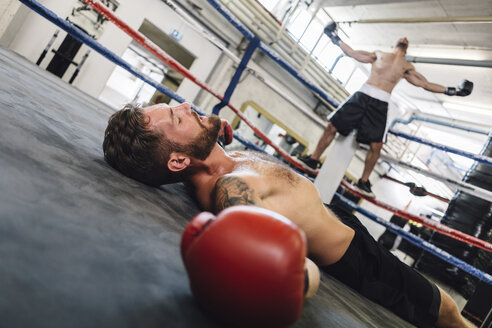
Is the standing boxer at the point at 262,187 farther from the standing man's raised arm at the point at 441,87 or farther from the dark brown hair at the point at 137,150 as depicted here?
the standing man's raised arm at the point at 441,87

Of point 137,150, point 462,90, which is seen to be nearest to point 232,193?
point 137,150

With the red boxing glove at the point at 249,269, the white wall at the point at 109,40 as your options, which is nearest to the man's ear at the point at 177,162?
the red boxing glove at the point at 249,269

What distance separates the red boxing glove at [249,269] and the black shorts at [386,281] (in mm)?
1188

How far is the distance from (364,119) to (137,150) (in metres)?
2.29

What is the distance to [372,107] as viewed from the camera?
285 cm

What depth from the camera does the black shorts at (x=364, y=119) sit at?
9.14ft

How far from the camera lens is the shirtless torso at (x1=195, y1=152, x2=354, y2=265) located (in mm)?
1051

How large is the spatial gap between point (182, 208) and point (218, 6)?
185 cm

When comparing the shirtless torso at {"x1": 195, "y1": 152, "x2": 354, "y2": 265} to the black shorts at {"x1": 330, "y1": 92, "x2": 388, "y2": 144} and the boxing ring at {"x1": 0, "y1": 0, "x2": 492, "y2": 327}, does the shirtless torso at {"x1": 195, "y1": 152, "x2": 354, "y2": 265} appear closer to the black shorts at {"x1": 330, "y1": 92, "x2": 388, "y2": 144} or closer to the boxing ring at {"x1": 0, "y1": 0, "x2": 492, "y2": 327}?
the boxing ring at {"x1": 0, "y1": 0, "x2": 492, "y2": 327}

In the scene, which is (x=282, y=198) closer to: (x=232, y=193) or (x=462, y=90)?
(x=232, y=193)

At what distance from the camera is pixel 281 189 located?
49.1 inches

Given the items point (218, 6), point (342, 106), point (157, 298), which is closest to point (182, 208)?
point (157, 298)

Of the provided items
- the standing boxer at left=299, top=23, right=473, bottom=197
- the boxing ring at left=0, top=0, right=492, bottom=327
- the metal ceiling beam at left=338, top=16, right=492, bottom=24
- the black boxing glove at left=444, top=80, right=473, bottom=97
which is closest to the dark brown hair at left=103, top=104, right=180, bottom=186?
the boxing ring at left=0, top=0, right=492, bottom=327

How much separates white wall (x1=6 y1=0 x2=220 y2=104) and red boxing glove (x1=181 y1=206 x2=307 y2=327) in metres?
6.75
